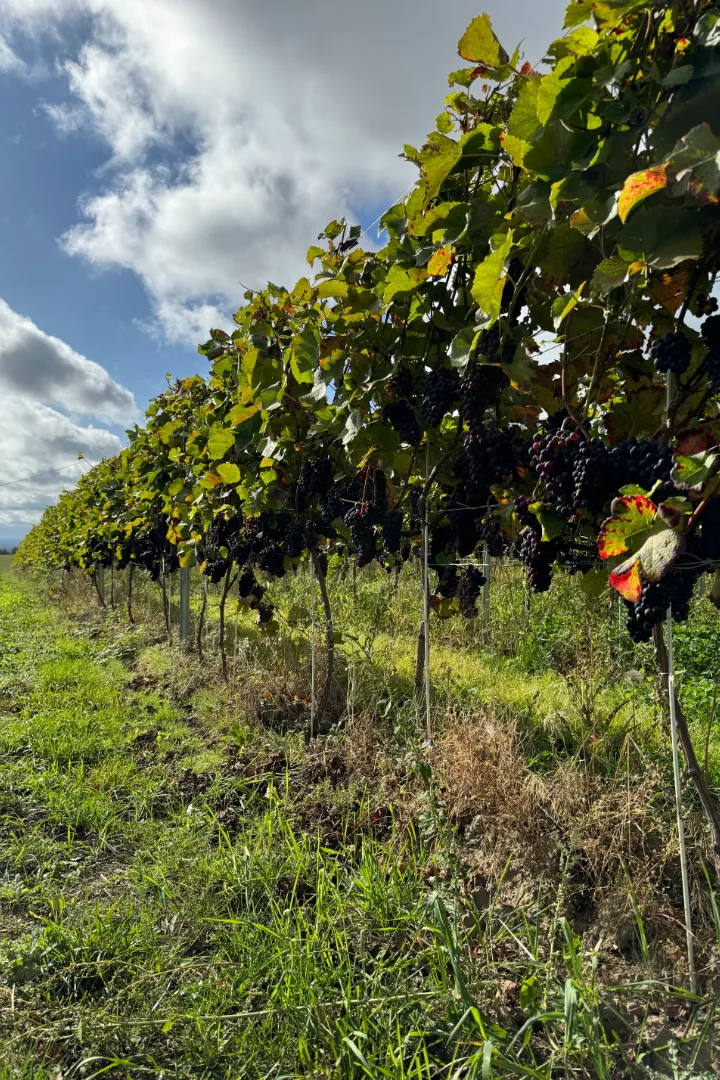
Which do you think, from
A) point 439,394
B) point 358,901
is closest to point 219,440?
point 439,394

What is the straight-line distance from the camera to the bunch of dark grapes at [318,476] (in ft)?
10.6

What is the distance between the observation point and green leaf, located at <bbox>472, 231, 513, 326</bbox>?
1615 mm

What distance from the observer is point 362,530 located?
9.48 feet

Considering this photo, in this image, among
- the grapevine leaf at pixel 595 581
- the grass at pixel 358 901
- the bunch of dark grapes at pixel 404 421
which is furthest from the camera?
the bunch of dark grapes at pixel 404 421

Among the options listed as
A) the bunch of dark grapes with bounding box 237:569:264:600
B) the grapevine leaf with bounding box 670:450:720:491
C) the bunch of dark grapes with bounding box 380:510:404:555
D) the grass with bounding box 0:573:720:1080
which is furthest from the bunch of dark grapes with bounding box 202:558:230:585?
the grapevine leaf with bounding box 670:450:720:491

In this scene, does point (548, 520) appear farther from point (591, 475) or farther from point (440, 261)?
point (440, 261)

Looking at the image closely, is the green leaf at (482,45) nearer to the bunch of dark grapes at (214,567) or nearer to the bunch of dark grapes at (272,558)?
the bunch of dark grapes at (272,558)

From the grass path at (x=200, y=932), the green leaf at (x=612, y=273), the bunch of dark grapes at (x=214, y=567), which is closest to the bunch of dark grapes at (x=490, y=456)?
the green leaf at (x=612, y=273)

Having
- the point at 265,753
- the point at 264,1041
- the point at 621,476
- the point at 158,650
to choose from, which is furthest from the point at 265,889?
the point at 158,650

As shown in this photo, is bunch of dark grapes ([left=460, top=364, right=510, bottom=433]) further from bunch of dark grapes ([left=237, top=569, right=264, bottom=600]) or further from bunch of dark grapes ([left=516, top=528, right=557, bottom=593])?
bunch of dark grapes ([left=237, top=569, right=264, bottom=600])

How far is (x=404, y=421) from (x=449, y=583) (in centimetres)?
104

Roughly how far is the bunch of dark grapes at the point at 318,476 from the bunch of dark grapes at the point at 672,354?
1.98 meters

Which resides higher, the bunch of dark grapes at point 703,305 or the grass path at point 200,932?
the bunch of dark grapes at point 703,305

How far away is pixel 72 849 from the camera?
275 cm
